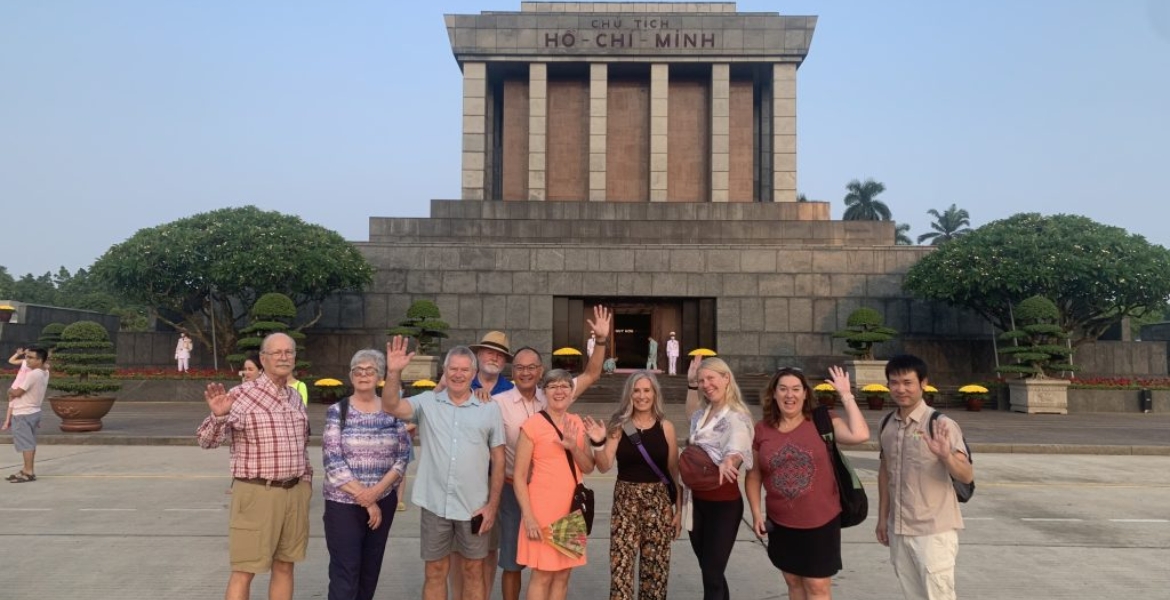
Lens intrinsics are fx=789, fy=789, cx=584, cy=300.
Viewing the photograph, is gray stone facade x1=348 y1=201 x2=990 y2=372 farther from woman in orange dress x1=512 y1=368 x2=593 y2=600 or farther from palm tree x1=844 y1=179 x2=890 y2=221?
palm tree x1=844 y1=179 x2=890 y2=221

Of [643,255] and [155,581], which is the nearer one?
[155,581]

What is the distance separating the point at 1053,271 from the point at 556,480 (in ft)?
72.3

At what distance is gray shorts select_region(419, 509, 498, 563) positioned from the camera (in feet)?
15.3

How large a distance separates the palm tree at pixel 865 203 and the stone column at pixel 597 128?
45.4 m

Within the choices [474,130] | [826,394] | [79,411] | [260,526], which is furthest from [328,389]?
[260,526]

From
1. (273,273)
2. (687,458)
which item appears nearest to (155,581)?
(687,458)

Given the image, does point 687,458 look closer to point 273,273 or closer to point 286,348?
point 286,348

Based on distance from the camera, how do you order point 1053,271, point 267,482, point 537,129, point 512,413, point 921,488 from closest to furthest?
point 921,488
point 267,482
point 512,413
point 1053,271
point 537,129

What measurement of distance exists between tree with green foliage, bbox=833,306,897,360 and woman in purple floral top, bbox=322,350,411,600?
19941 mm

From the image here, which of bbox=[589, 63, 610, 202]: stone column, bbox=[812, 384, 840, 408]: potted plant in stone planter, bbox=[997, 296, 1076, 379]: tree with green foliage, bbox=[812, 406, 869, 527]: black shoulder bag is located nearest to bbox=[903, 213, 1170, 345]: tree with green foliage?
bbox=[997, 296, 1076, 379]: tree with green foliage

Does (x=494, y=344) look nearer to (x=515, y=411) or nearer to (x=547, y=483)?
(x=515, y=411)

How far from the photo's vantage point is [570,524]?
4605 millimetres

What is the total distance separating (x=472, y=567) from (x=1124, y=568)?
5.51 metres

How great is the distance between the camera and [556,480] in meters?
4.66
